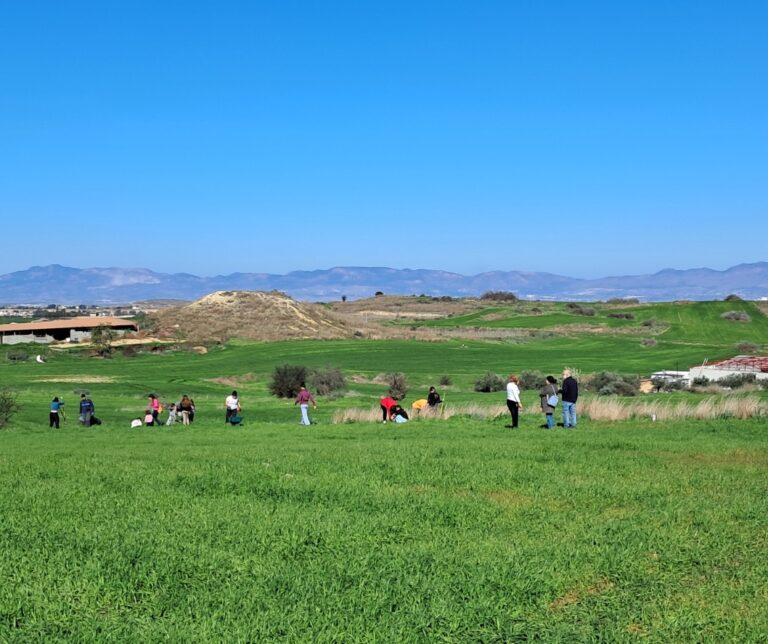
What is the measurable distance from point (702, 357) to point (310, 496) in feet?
215

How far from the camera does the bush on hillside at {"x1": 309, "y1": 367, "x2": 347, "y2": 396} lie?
49.6 meters

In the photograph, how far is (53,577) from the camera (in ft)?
28.1

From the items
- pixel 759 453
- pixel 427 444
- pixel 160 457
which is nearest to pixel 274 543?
pixel 160 457

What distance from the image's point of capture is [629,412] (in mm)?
26484

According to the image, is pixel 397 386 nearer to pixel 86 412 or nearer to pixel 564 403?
pixel 86 412

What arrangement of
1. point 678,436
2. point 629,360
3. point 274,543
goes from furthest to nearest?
point 629,360, point 678,436, point 274,543

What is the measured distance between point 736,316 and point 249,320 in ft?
207

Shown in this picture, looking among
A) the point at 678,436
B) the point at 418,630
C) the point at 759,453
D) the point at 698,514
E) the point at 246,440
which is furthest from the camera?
the point at 246,440

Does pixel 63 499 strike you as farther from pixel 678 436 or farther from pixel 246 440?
pixel 678 436

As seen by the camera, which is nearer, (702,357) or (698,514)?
(698,514)

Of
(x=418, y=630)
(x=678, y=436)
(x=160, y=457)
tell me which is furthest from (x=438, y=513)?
(x=678, y=436)

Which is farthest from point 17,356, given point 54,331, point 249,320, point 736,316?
point 736,316

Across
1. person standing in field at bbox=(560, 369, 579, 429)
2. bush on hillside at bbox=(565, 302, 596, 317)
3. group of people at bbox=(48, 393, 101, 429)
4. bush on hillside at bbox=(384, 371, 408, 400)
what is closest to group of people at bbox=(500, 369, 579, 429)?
person standing in field at bbox=(560, 369, 579, 429)

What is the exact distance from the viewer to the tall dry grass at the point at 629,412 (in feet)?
84.2
